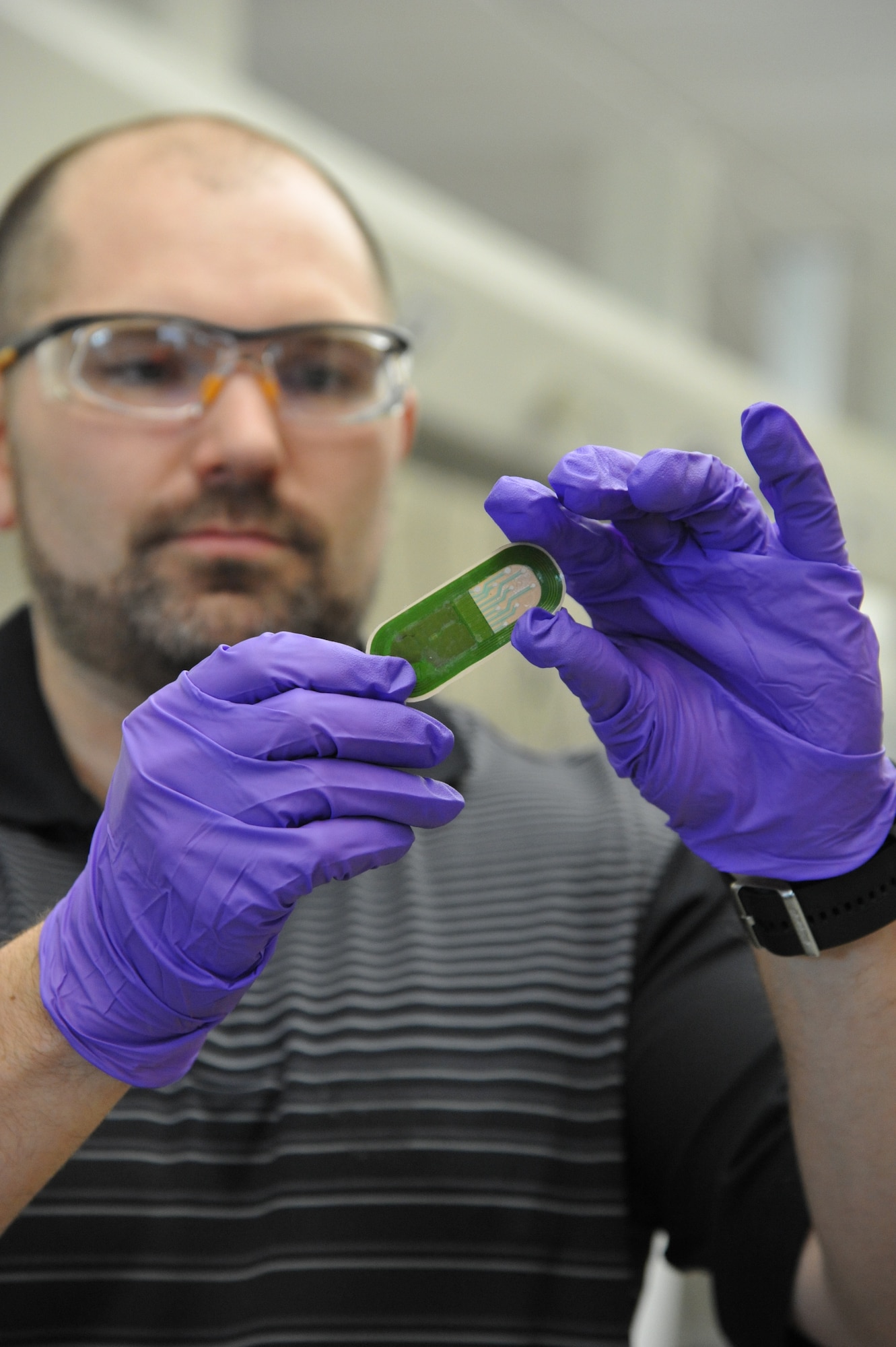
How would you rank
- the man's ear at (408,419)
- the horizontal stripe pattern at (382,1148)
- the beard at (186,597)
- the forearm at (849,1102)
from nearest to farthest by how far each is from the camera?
the forearm at (849,1102) → the horizontal stripe pattern at (382,1148) → the beard at (186,597) → the man's ear at (408,419)

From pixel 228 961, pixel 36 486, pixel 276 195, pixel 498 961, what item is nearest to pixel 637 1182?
pixel 498 961

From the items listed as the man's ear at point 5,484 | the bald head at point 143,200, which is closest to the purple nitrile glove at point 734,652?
the bald head at point 143,200

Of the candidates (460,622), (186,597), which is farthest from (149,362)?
(460,622)

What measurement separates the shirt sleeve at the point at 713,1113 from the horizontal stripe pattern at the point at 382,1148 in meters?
0.04

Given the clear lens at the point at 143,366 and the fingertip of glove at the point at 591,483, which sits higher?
the fingertip of glove at the point at 591,483

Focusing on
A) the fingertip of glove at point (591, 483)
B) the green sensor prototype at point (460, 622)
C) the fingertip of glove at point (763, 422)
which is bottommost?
the green sensor prototype at point (460, 622)

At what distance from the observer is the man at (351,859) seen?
89 centimetres

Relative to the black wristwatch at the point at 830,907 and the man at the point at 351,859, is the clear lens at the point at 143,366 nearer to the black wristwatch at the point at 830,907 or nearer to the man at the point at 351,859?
the man at the point at 351,859

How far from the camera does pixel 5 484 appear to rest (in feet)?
5.11

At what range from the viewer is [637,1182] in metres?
1.33

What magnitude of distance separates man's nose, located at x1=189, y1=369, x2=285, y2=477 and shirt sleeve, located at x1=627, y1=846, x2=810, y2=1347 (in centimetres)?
68

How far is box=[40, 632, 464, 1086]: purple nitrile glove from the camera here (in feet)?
2.83

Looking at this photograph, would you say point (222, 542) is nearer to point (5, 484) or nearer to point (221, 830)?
point (5, 484)

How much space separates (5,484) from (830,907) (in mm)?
1158
